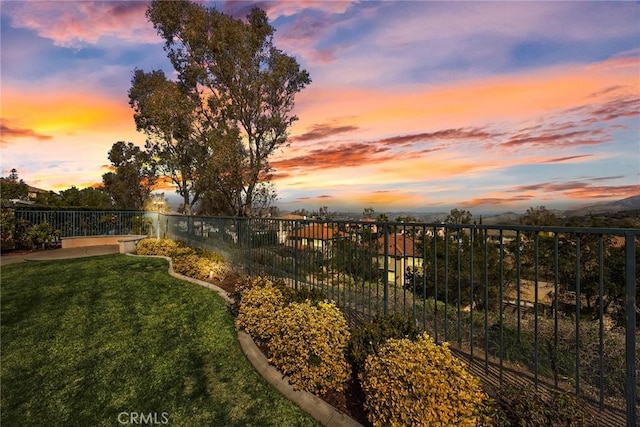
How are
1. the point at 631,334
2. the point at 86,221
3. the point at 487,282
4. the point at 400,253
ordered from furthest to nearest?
the point at 86,221 → the point at 400,253 → the point at 487,282 → the point at 631,334

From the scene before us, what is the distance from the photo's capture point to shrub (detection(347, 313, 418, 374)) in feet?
12.0

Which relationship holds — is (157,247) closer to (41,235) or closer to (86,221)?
(41,235)

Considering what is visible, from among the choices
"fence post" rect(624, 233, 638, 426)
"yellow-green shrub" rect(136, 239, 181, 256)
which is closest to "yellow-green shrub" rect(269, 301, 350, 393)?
"fence post" rect(624, 233, 638, 426)

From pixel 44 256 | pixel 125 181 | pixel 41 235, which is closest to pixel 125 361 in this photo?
pixel 44 256

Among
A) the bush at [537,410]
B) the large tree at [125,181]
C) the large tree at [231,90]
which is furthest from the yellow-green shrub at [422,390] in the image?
the large tree at [125,181]

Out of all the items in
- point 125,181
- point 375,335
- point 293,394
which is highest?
point 125,181

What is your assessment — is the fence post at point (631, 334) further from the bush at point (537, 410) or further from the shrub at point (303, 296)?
the shrub at point (303, 296)

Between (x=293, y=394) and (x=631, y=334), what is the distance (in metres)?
3.38

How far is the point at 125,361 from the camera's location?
15.2 feet

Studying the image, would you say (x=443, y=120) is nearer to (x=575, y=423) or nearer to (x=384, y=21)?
(x=384, y=21)

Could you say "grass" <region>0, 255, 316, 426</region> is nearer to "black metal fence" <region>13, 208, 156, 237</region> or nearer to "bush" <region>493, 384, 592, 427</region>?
"bush" <region>493, 384, 592, 427</region>

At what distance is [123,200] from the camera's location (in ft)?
151

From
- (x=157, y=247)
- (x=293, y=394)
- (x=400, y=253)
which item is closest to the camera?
(x=293, y=394)

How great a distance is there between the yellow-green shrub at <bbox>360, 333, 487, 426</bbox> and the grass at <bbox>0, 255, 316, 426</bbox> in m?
1.01
